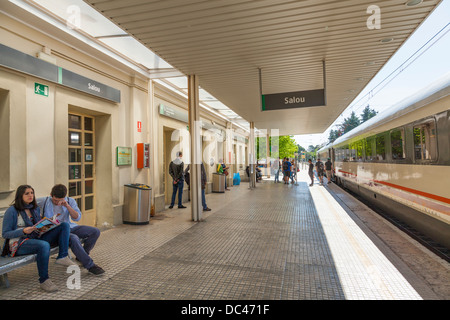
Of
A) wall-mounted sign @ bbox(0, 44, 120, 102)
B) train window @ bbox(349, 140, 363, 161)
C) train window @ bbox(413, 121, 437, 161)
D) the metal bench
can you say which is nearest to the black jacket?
wall-mounted sign @ bbox(0, 44, 120, 102)

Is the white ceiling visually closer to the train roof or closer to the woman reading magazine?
the train roof

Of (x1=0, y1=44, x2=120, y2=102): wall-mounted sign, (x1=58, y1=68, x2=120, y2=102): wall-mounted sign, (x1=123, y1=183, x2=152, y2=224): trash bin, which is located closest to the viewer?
(x1=0, y1=44, x2=120, y2=102): wall-mounted sign

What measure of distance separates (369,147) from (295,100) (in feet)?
13.5

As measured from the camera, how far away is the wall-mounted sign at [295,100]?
6.72 m

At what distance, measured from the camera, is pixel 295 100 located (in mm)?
6828

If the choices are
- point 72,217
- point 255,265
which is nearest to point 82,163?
point 72,217

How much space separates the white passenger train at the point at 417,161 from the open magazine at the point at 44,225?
578 cm

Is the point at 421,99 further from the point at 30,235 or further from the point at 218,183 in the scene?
the point at 218,183

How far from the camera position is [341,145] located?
15.0m

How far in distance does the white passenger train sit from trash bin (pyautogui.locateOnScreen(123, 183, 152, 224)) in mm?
6041

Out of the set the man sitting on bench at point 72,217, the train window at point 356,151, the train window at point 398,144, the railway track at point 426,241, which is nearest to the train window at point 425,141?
the train window at point 398,144

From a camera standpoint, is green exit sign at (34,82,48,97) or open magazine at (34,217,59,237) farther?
green exit sign at (34,82,48,97)

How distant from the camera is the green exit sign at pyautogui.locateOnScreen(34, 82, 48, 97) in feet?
15.7

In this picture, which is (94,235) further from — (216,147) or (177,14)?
(216,147)
